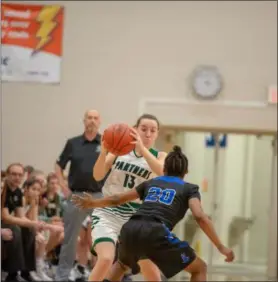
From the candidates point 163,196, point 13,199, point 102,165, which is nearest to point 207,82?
point 13,199

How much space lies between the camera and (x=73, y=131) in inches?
401

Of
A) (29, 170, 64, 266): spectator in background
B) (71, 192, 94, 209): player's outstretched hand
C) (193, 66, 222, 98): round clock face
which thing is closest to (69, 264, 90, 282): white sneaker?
(29, 170, 64, 266): spectator in background

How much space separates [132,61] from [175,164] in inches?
216

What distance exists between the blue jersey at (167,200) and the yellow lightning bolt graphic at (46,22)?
19.3 ft

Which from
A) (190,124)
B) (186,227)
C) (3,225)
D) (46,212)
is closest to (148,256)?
(3,225)

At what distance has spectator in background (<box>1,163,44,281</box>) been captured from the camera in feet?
23.7

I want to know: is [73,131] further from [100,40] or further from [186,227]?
[186,227]

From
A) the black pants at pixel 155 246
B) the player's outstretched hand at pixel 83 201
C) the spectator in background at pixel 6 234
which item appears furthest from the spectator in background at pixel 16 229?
the black pants at pixel 155 246

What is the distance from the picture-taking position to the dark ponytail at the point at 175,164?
4.90 meters

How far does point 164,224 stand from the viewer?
15.5ft

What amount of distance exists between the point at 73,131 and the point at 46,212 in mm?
2298

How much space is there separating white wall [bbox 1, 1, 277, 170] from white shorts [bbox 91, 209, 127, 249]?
15.6ft

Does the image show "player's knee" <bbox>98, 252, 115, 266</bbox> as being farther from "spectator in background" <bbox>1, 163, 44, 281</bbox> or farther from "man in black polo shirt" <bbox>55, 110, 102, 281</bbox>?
"spectator in background" <bbox>1, 163, 44, 281</bbox>

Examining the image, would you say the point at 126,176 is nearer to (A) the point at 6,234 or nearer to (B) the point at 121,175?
(B) the point at 121,175
